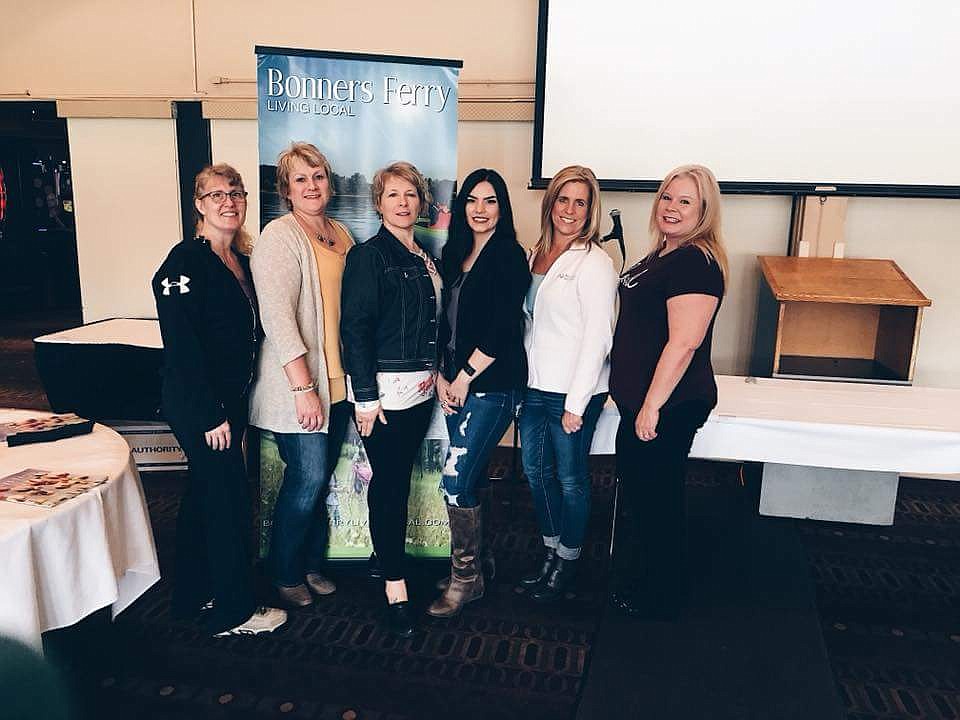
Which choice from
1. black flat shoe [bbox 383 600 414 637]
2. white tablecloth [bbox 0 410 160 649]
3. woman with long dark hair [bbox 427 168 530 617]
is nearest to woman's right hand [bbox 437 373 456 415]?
woman with long dark hair [bbox 427 168 530 617]

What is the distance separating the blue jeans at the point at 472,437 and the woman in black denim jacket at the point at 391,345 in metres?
0.11

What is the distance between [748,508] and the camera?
333 centimetres

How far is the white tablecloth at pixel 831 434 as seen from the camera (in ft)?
7.50

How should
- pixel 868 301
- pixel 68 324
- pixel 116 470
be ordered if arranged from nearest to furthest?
pixel 116 470 < pixel 868 301 < pixel 68 324

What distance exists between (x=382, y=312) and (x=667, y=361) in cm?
84

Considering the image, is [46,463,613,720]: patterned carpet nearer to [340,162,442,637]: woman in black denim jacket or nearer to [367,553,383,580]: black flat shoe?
[367,553,383,580]: black flat shoe

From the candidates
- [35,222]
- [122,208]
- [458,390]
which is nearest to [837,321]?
[458,390]

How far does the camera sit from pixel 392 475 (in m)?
2.18

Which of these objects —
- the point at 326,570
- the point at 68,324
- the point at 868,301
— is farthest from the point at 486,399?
the point at 68,324

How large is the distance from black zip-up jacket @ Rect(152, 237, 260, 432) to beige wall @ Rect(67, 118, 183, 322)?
103 inches

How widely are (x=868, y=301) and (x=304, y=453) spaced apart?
2.42 m

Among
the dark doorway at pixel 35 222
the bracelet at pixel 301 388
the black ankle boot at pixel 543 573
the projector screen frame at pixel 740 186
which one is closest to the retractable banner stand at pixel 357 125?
the bracelet at pixel 301 388

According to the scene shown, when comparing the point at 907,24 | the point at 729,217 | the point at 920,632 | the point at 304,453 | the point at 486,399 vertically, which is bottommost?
the point at 920,632

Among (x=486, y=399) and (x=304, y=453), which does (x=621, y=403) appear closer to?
(x=486, y=399)
